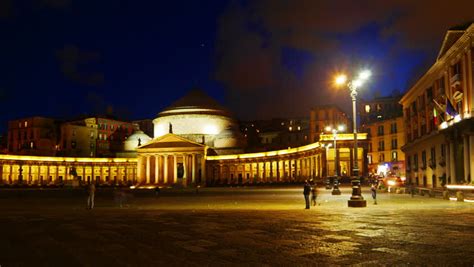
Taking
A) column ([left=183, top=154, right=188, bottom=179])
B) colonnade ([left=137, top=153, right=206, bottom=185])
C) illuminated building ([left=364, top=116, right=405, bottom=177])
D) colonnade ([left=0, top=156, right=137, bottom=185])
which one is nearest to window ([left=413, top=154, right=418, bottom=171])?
illuminated building ([left=364, top=116, right=405, bottom=177])

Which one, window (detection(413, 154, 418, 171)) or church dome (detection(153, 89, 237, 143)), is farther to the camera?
church dome (detection(153, 89, 237, 143))

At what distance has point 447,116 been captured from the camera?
52.7 m

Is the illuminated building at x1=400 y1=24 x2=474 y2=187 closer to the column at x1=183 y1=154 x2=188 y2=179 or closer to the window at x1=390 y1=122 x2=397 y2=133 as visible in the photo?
the window at x1=390 y1=122 x2=397 y2=133

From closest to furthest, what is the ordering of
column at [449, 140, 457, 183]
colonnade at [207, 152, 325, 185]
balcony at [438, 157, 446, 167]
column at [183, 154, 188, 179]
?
1. column at [449, 140, 457, 183]
2. balcony at [438, 157, 446, 167]
3. colonnade at [207, 152, 325, 185]
4. column at [183, 154, 188, 179]

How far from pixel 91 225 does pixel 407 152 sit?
66.2 m

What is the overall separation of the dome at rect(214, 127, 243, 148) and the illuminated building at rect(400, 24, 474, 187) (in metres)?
78.6

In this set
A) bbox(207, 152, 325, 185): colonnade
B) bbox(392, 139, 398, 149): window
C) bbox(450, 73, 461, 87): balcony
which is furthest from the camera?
bbox(207, 152, 325, 185): colonnade

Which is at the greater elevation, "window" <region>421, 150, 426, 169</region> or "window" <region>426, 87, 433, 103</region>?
"window" <region>426, 87, 433, 103</region>

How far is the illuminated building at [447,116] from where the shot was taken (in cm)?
4481

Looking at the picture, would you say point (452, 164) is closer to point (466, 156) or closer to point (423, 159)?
point (466, 156)

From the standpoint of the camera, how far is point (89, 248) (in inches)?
584

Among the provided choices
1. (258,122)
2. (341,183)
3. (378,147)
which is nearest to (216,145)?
(258,122)

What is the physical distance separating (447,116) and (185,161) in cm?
8985

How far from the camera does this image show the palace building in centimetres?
12619
